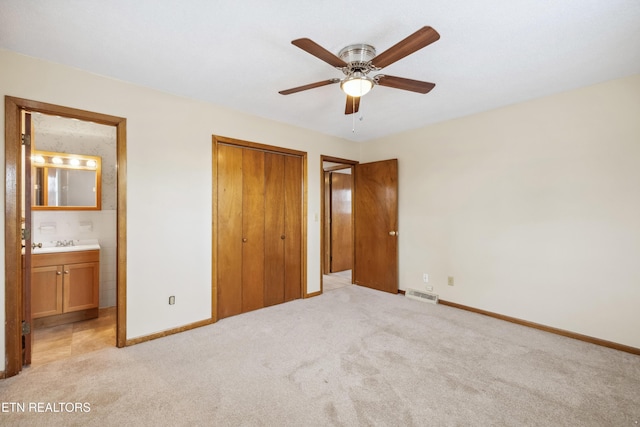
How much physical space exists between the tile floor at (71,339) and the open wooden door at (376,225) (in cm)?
339

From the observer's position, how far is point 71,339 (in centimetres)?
273

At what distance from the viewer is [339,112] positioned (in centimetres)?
339

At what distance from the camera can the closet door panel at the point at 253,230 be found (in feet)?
11.3

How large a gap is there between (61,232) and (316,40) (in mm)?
3765

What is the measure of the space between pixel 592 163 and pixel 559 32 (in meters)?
1.49

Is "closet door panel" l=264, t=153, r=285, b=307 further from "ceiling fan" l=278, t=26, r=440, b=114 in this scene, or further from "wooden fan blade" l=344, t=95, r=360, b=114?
"ceiling fan" l=278, t=26, r=440, b=114

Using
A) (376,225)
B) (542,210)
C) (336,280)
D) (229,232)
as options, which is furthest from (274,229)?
(542,210)

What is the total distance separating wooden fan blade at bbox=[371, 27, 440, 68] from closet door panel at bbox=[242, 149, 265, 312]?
6.83 ft

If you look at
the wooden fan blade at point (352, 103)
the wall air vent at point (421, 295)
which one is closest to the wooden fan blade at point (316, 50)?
the wooden fan blade at point (352, 103)

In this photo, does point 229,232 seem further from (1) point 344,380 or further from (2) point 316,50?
(2) point 316,50

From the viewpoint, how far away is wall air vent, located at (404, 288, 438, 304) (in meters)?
3.84

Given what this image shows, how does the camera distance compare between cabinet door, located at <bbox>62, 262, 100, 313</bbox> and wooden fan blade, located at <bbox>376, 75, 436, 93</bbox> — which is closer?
wooden fan blade, located at <bbox>376, 75, 436, 93</bbox>

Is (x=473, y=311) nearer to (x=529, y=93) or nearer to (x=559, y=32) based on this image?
(x=529, y=93)

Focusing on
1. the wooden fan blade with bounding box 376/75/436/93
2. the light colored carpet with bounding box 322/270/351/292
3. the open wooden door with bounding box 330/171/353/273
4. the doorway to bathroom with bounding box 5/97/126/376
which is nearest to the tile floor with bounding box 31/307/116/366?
the doorway to bathroom with bounding box 5/97/126/376
